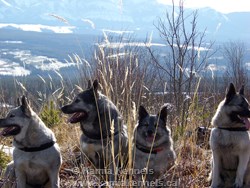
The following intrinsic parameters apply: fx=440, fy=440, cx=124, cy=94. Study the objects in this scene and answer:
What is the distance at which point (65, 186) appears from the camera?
494 centimetres

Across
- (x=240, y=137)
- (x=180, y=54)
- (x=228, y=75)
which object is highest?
(x=180, y=54)

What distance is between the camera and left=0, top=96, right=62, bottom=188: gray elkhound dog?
14.5 ft

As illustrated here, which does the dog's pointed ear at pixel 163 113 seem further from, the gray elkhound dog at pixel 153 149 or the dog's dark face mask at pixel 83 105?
the dog's dark face mask at pixel 83 105

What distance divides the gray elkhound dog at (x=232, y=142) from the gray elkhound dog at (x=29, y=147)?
1.69 meters

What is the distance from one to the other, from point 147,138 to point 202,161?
4.22 ft

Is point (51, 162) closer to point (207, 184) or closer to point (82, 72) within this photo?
point (207, 184)

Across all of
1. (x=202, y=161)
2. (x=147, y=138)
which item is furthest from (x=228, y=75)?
(x=147, y=138)

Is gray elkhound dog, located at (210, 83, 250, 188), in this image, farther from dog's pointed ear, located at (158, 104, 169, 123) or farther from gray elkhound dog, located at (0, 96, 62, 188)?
gray elkhound dog, located at (0, 96, 62, 188)

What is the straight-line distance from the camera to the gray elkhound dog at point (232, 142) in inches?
180

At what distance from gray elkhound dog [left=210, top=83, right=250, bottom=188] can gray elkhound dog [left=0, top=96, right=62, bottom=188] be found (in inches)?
66.5

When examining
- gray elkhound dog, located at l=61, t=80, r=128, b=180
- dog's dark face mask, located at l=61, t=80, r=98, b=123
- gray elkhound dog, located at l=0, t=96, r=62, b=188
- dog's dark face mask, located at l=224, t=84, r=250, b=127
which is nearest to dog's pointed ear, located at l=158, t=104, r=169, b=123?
gray elkhound dog, located at l=61, t=80, r=128, b=180

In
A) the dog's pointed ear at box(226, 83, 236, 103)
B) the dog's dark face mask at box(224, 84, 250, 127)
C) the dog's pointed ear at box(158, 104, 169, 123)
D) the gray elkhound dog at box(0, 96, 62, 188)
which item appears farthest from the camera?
the dog's pointed ear at box(158, 104, 169, 123)

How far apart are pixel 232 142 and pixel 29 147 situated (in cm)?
210

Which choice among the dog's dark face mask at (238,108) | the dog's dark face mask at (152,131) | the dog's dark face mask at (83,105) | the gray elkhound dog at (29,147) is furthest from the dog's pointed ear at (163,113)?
the gray elkhound dog at (29,147)
